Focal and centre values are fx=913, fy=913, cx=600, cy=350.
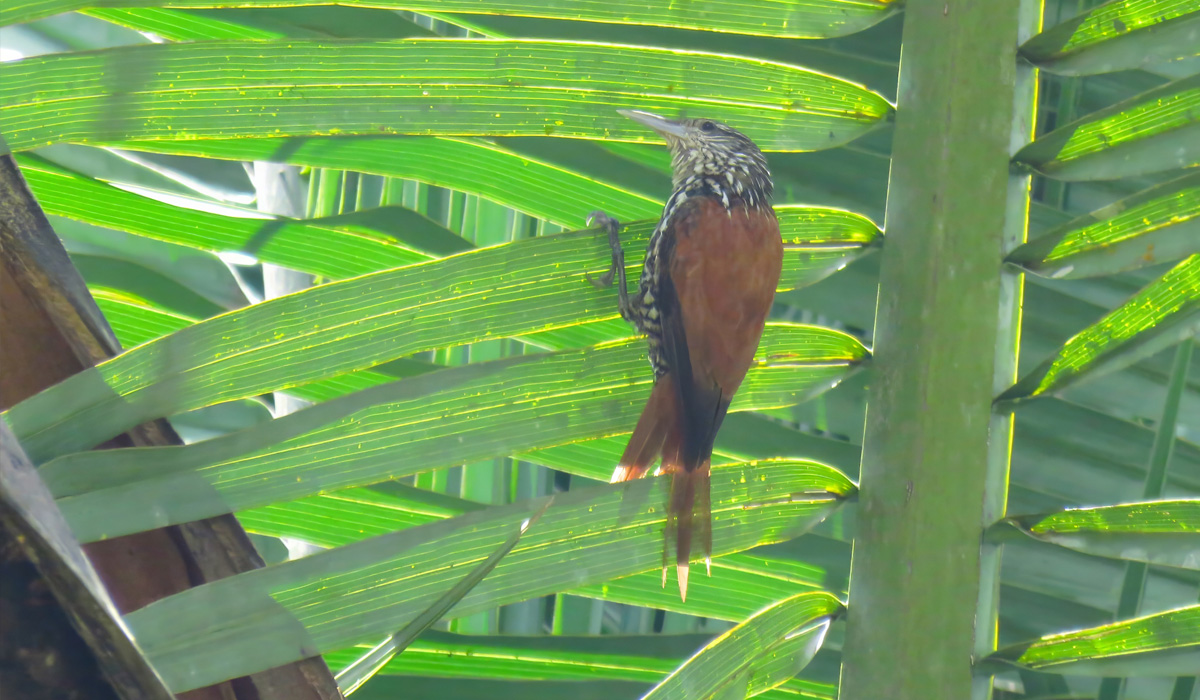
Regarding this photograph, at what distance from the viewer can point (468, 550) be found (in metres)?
0.90

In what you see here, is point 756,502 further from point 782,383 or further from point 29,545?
point 29,545

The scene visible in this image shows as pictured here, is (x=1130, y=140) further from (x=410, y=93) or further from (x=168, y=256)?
(x=168, y=256)

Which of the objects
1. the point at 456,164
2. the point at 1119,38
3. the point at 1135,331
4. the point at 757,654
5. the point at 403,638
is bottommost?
the point at 757,654

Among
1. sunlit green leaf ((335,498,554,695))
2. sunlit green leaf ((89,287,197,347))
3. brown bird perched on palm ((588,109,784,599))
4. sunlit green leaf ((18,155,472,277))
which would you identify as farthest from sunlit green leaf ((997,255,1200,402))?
sunlit green leaf ((89,287,197,347))

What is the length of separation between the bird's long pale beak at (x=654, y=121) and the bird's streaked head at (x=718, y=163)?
0.12 feet

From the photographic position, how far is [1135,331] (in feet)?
3.15

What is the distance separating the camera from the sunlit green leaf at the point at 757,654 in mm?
949

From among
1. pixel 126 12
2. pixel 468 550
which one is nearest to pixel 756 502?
pixel 468 550

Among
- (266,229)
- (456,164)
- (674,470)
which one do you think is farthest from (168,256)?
(674,470)

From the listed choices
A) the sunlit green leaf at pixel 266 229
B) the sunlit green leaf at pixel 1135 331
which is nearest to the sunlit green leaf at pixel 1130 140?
the sunlit green leaf at pixel 1135 331

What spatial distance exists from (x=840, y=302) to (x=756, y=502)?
1.30 ft

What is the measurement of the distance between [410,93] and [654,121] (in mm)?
317

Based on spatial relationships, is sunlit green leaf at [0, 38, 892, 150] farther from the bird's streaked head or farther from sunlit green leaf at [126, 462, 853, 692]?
sunlit green leaf at [126, 462, 853, 692]

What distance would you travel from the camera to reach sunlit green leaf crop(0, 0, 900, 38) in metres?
1.02
